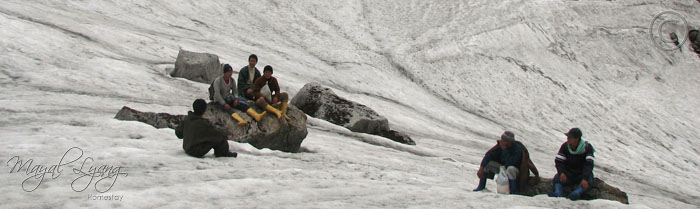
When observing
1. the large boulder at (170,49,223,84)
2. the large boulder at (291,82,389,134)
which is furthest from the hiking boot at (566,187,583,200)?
the large boulder at (170,49,223,84)

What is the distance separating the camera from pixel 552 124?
23.2 m

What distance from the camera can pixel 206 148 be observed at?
7965mm

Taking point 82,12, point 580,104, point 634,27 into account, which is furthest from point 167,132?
point 634,27

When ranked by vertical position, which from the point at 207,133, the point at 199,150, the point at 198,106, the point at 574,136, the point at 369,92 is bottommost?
the point at 199,150

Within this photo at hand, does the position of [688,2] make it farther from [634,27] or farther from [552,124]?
[552,124]

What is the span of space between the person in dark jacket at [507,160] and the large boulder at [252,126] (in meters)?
3.81

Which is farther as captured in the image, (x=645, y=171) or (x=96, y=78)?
(x=645, y=171)

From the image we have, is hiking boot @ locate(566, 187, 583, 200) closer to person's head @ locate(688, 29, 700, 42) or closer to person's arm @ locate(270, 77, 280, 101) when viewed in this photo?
person's arm @ locate(270, 77, 280, 101)

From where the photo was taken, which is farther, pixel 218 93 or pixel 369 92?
pixel 369 92

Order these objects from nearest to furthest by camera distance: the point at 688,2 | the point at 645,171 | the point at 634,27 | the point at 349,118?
1. the point at 349,118
2. the point at 645,171
3. the point at 634,27
4. the point at 688,2

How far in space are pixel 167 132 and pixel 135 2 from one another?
1672 centimetres

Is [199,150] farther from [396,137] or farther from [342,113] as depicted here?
[396,137]

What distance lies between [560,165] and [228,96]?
229 inches

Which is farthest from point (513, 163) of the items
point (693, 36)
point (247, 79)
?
point (693, 36)
